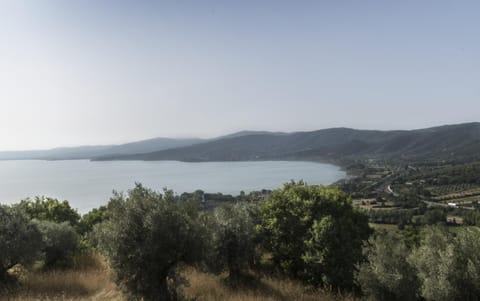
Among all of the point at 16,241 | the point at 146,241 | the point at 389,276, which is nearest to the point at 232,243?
the point at 146,241

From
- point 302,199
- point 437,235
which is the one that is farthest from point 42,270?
point 437,235

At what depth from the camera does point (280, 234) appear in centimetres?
1102

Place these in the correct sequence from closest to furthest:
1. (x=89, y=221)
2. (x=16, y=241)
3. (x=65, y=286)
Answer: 1. (x=16, y=241)
2. (x=65, y=286)
3. (x=89, y=221)

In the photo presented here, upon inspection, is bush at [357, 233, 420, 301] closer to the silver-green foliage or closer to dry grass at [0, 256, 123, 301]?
the silver-green foliage

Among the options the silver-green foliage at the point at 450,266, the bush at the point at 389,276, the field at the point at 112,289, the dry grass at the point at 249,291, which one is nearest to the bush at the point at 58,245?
Answer: the field at the point at 112,289

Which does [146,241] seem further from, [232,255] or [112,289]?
[232,255]

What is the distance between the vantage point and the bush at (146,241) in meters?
6.20

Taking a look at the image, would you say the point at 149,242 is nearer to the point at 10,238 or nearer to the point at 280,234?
the point at 10,238

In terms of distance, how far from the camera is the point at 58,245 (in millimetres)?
10430

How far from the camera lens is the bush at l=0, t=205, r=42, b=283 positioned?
26.2 feet

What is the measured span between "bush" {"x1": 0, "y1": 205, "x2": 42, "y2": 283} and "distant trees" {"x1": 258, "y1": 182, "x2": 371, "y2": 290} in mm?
7072

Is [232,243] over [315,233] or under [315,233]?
over

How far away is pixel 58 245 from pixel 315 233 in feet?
28.5

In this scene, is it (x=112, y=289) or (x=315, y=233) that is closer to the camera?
(x=112, y=289)
